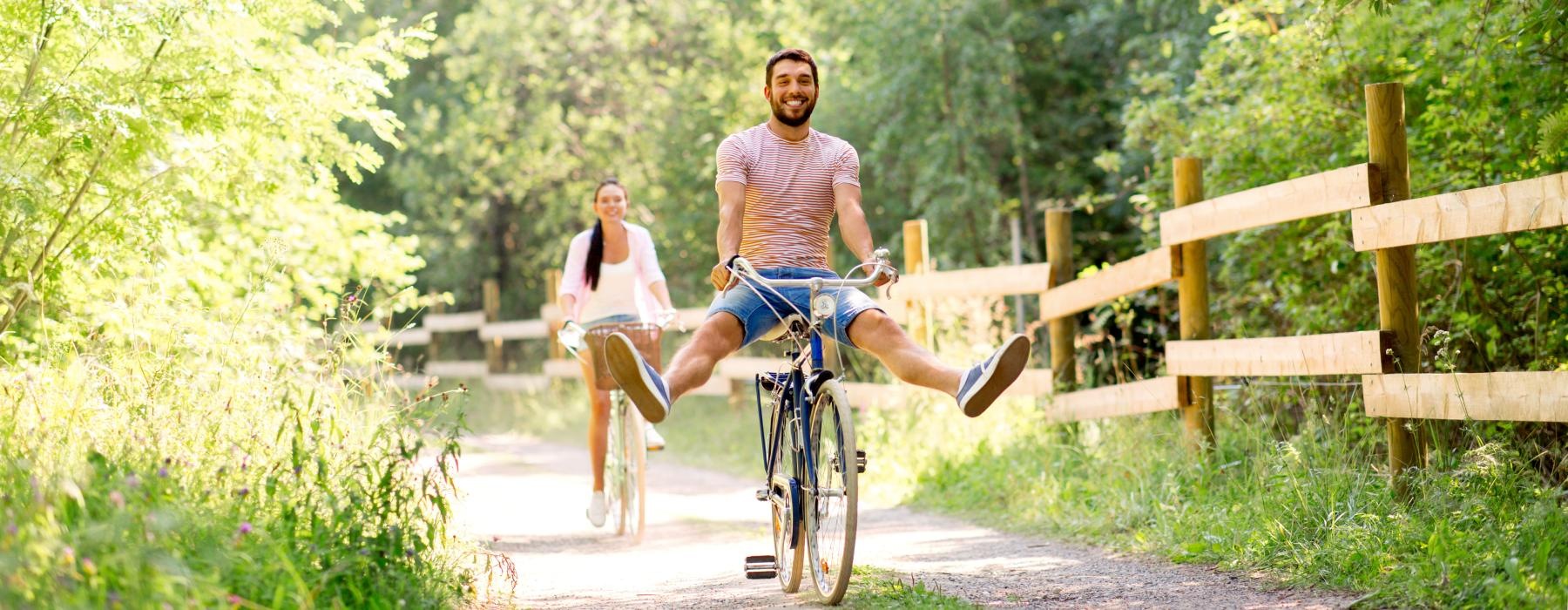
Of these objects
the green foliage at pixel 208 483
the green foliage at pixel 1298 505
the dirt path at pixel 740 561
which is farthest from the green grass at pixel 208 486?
the green foliage at pixel 1298 505

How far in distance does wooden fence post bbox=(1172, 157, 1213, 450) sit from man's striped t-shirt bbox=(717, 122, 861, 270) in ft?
8.02

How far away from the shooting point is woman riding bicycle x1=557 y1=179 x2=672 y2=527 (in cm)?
770

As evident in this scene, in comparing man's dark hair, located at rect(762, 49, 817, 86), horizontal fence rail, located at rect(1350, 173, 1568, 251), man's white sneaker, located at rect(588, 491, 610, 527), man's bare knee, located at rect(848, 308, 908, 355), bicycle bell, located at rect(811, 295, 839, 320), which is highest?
man's dark hair, located at rect(762, 49, 817, 86)

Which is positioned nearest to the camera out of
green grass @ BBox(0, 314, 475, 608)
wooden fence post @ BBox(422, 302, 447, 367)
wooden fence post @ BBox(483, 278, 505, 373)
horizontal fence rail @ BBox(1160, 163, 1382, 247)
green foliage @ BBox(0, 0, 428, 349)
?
green grass @ BBox(0, 314, 475, 608)

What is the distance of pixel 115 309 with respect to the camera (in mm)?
6039

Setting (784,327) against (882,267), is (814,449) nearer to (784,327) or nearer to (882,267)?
(784,327)

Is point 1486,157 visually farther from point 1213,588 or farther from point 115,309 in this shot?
point 115,309

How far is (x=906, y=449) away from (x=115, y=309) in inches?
188

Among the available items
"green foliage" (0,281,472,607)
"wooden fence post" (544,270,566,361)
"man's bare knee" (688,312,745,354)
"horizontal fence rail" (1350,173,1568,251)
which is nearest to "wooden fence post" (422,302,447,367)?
"wooden fence post" (544,270,566,361)

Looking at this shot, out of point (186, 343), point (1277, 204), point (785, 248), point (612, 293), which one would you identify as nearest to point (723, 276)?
point (785, 248)

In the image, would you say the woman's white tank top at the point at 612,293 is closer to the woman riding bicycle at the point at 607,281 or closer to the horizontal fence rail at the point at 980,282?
the woman riding bicycle at the point at 607,281

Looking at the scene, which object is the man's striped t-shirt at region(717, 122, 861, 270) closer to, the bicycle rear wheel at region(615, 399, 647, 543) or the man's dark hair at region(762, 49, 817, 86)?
the man's dark hair at region(762, 49, 817, 86)

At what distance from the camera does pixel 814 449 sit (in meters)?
4.90

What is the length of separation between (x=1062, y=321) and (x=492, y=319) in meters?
11.8
